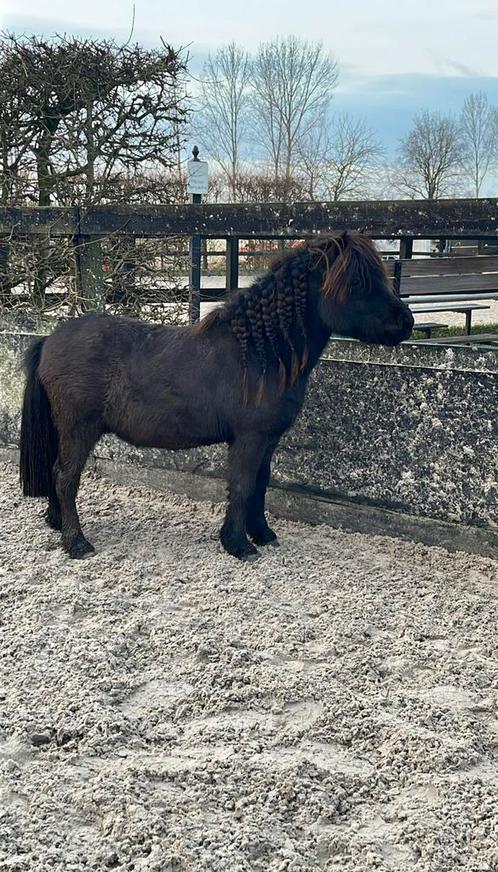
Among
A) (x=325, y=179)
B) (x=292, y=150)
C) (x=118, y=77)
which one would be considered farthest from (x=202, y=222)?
(x=292, y=150)

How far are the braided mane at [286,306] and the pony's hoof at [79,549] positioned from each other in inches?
39.8

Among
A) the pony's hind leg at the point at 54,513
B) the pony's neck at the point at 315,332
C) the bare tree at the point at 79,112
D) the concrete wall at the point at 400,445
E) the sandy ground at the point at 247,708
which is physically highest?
the bare tree at the point at 79,112

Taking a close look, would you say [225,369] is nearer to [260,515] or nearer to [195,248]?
[260,515]

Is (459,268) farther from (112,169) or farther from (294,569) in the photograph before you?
(294,569)

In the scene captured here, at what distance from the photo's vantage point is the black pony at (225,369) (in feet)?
11.3

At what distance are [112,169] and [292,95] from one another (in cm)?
3174

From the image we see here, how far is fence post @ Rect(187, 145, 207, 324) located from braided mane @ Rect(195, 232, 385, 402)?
161cm

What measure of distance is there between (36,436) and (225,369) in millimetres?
999

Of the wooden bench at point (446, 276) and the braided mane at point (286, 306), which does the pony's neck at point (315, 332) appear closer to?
the braided mane at point (286, 306)

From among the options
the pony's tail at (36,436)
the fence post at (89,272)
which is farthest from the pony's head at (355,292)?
the fence post at (89,272)

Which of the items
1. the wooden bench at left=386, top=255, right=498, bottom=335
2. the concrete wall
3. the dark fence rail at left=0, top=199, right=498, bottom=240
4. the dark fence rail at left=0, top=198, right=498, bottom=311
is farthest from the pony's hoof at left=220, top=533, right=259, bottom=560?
the wooden bench at left=386, top=255, right=498, bottom=335

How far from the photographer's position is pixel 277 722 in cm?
229

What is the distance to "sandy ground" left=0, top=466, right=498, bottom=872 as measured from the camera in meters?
1.82

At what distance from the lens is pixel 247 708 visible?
93.4 inches
